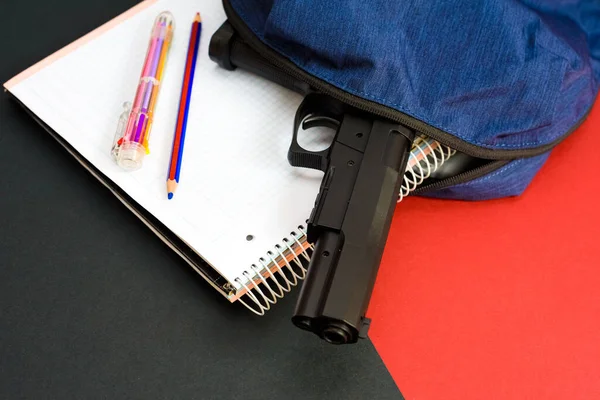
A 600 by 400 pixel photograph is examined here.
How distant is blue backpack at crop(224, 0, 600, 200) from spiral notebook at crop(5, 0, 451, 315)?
0.06m

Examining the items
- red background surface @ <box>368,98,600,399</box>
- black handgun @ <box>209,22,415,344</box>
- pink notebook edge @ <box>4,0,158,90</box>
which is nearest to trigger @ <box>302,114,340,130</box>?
black handgun @ <box>209,22,415,344</box>

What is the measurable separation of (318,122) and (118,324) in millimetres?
317

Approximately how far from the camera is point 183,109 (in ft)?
2.42

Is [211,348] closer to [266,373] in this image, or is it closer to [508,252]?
[266,373]

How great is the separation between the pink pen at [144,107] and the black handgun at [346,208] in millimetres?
169

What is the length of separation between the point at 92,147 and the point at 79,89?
0.31 ft

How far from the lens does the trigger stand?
0.70 meters

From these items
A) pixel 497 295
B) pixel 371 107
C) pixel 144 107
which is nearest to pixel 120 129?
pixel 144 107

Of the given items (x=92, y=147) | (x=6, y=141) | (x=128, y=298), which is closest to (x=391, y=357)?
(x=128, y=298)

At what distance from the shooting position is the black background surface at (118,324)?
63 cm

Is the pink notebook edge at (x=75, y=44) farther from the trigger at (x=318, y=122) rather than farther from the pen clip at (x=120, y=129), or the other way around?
the trigger at (x=318, y=122)

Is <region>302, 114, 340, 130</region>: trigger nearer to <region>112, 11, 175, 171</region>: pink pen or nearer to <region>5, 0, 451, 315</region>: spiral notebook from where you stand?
<region>5, 0, 451, 315</region>: spiral notebook

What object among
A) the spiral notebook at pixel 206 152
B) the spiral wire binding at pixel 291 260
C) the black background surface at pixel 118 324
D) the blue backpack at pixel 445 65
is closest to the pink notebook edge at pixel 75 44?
the spiral notebook at pixel 206 152

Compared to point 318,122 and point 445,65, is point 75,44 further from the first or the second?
point 445,65
